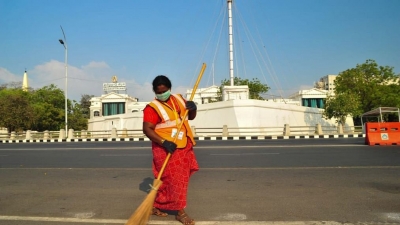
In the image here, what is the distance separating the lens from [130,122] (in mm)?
43594

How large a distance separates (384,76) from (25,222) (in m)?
45.0

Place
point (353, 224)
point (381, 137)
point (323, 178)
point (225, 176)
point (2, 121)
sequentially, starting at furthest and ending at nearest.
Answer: point (2, 121) → point (381, 137) → point (225, 176) → point (323, 178) → point (353, 224)

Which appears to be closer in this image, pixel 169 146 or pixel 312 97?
pixel 169 146

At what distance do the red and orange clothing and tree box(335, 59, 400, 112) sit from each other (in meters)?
40.0

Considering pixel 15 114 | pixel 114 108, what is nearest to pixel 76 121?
pixel 114 108

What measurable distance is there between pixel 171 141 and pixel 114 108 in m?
69.8

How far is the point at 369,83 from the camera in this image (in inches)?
1624

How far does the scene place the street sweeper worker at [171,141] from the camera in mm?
3672

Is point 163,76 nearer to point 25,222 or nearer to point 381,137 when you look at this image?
point 25,222

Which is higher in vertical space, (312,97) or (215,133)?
(312,97)

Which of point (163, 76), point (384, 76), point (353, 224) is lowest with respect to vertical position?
point (353, 224)

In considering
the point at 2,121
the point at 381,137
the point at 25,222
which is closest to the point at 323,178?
the point at 25,222

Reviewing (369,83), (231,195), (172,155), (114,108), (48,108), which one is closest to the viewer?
(172,155)

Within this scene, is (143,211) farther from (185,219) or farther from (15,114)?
(15,114)
